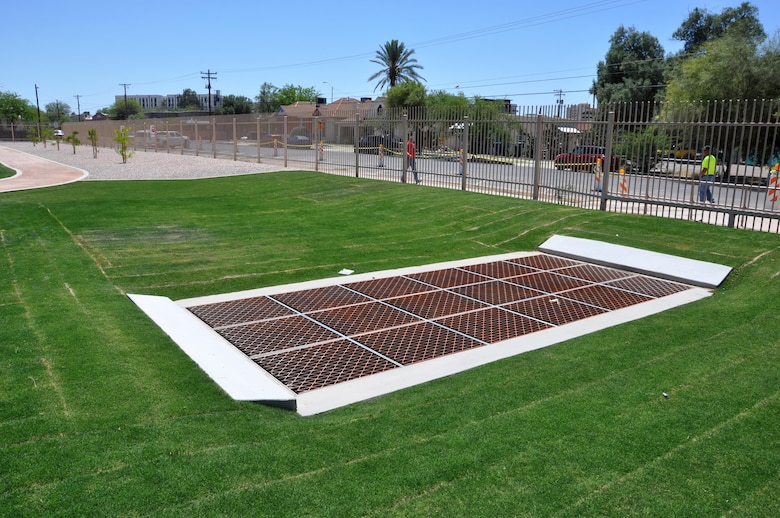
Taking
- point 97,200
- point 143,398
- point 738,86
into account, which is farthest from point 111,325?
point 738,86

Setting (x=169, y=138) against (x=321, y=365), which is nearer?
(x=321, y=365)

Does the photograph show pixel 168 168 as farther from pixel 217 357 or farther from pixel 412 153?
pixel 217 357

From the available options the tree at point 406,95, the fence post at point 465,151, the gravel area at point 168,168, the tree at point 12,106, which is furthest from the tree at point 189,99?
the fence post at point 465,151

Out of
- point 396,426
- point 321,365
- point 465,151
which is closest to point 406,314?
point 321,365

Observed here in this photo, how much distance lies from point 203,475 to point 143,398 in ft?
4.57

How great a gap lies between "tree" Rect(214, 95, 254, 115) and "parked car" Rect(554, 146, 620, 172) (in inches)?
3914

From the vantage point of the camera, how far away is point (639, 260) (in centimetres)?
1062

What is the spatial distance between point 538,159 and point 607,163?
2.34 m

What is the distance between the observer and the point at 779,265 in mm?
9859

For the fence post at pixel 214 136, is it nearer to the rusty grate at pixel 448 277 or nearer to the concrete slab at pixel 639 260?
the concrete slab at pixel 639 260

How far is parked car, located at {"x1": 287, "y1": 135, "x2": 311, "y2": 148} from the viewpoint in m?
28.7

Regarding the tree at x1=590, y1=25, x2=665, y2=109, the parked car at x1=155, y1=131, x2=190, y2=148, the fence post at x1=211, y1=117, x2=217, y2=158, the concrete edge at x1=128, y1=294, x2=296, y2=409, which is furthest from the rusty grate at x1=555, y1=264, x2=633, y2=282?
the tree at x1=590, y1=25, x2=665, y2=109

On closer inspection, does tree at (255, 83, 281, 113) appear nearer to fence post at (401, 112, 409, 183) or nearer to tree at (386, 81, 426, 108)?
tree at (386, 81, 426, 108)

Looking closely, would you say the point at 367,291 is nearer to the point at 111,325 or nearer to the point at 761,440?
the point at 111,325
